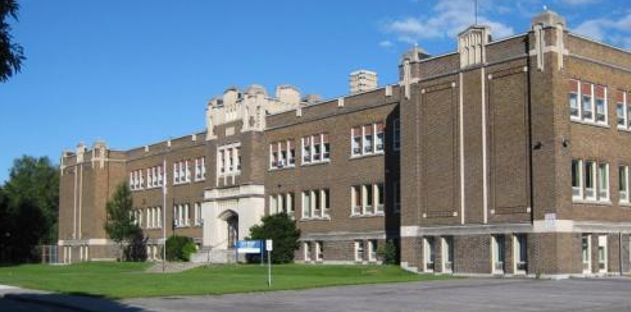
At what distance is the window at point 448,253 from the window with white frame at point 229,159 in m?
21.7

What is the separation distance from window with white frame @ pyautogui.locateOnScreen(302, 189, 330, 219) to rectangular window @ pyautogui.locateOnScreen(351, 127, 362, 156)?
379cm

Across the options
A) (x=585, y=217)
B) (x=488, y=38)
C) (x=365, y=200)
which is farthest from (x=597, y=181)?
(x=365, y=200)

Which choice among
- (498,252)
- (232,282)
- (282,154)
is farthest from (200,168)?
(498,252)

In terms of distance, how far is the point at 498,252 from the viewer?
4012 cm

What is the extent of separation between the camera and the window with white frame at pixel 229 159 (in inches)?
2410

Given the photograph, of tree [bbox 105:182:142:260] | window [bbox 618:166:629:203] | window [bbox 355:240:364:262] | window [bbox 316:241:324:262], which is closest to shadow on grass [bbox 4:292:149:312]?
window [bbox 355:240:364:262]

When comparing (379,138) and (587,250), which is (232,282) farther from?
(379,138)

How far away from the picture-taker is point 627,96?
141 ft

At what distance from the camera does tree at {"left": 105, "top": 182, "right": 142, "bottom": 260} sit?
237 ft

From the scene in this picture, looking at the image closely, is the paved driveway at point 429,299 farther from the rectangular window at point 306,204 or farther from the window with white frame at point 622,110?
the rectangular window at point 306,204

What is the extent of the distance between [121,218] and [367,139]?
29.6 metres

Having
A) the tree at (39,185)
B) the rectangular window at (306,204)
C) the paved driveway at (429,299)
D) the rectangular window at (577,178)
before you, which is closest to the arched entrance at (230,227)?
the rectangular window at (306,204)

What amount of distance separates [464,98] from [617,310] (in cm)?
2226

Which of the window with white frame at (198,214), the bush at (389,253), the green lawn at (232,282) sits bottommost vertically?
the green lawn at (232,282)
